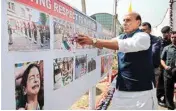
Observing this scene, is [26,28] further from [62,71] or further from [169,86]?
[169,86]

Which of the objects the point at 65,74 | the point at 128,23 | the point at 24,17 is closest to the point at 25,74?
the point at 24,17

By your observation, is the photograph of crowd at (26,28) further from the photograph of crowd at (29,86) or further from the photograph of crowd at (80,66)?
the photograph of crowd at (80,66)

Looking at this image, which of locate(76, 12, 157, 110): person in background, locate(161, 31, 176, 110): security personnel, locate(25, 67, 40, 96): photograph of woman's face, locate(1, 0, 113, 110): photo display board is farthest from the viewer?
locate(161, 31, 176, 110): security personnel

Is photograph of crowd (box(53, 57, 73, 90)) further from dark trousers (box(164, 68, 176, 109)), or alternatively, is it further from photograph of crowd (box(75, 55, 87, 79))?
dark trousers (box(164, 68, 176, 109))

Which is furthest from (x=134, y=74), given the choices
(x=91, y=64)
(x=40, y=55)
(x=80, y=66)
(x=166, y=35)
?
(x=166, y=35)

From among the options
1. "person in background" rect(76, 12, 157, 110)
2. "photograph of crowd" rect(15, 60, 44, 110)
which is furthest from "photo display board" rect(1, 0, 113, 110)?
"person in background" rect(76, 12, 157, 110)

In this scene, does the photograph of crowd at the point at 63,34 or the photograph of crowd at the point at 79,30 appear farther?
the photograph of crowd at the point at 79,30

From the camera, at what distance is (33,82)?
8.32 ft

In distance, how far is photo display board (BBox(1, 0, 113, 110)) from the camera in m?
2.16

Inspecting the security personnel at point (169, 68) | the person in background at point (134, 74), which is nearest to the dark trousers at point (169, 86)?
the security personnel at point (169, 68)

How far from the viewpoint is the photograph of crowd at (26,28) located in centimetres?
218

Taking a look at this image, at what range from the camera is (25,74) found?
2.39m

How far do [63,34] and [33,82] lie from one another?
0.89 m

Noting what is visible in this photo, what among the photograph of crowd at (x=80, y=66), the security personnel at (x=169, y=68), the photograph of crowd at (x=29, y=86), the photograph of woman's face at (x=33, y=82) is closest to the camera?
the photograph of crowd at (x=29, y=86)
